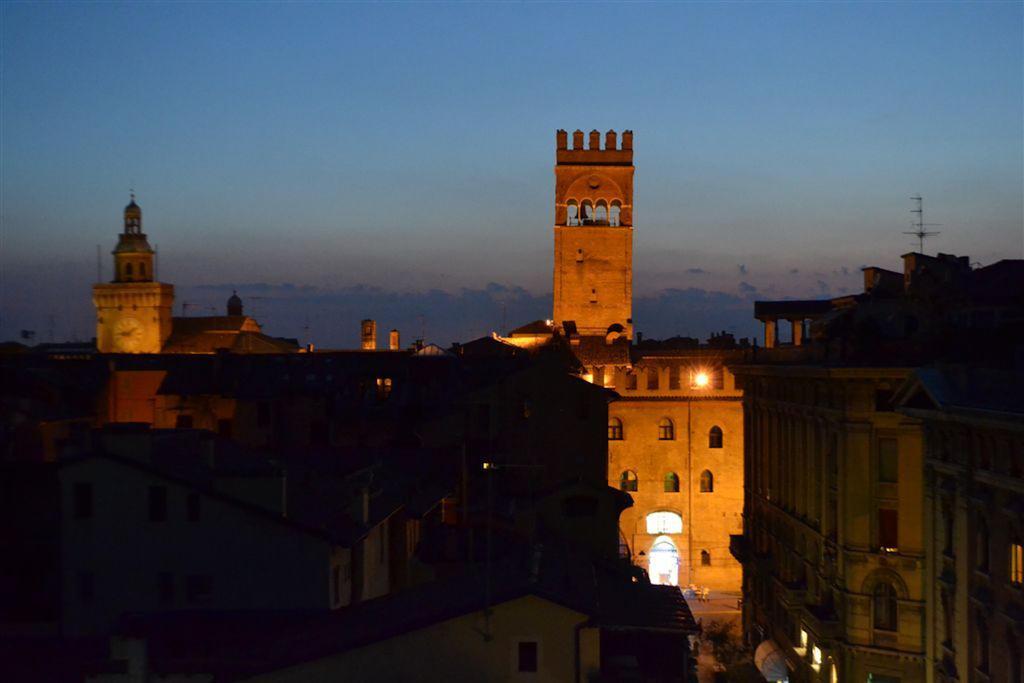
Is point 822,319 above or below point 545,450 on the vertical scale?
above

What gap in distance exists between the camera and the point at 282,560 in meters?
24.5

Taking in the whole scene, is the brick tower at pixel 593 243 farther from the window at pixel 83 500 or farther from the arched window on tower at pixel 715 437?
the window at pixel 83 500

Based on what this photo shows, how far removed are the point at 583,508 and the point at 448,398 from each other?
15968 millimetres

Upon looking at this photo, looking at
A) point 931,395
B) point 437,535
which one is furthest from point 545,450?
point 931,395

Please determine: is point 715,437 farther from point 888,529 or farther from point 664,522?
point 888,529

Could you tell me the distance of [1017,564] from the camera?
78.8 feet

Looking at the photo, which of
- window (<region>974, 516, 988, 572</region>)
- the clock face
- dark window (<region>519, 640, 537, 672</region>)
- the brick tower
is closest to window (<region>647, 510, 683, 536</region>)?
the brick tower

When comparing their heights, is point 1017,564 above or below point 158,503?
below

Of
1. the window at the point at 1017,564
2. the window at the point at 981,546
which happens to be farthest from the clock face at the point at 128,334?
the window at the point at 1017,564

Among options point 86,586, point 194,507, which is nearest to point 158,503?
point 194,507

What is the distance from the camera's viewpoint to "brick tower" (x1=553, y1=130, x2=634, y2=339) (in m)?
89.2

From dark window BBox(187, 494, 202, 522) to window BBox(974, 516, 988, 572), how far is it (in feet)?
52.4

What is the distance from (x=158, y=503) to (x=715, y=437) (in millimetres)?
46175

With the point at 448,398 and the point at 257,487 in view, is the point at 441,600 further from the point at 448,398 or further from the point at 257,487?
the point at 448,398
